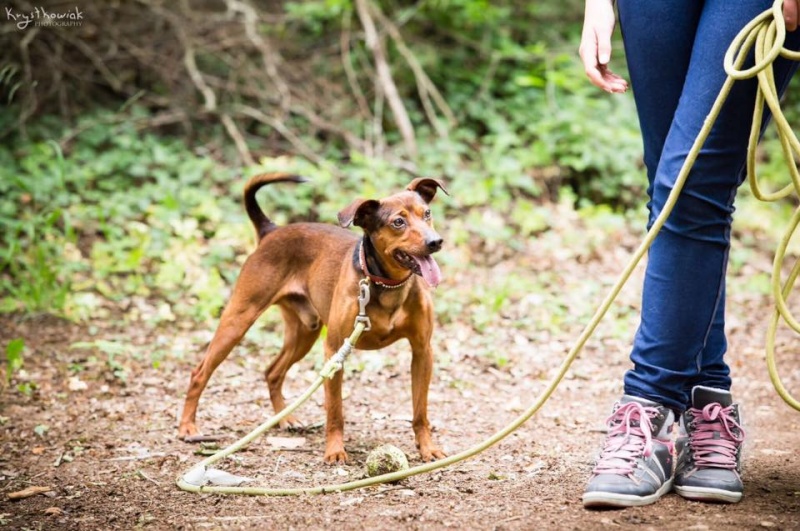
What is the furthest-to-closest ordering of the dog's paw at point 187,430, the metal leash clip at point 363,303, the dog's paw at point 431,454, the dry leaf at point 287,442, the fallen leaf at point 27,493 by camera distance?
the dog's paw at point 187,430 → the dry leaf at point 287,442 → the dog's paw at point 431,454 → the metal leash clip at point 363,303 → the fallen leaf at point 27,493

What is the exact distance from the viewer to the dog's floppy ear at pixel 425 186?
370 cm

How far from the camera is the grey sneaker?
235 cm

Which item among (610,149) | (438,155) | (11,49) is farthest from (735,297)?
(11,49)

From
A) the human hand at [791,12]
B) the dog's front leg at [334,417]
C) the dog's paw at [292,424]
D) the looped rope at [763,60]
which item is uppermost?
the human hand at [791,12]

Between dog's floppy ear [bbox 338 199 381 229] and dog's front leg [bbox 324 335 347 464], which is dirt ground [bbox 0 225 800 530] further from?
dog's floppy ear [bbox 338 199 381 229]

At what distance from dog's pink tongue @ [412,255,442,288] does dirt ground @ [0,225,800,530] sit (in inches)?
30.4

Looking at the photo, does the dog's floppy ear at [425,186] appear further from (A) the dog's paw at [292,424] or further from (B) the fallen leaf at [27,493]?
(B) the fallen leaf at [27,493]

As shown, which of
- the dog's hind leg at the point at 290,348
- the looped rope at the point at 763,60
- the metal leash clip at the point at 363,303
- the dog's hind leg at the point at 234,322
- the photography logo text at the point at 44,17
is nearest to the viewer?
the looped rope at the point at 763,60

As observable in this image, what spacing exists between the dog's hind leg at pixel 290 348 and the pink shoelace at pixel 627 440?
2.01 metres

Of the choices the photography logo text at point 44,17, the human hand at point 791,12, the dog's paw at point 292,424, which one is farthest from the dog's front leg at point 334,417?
the photography logo text at point 44,17

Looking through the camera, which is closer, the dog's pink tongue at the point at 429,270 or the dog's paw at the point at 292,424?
the dog's pink tongue at the point at 429,270

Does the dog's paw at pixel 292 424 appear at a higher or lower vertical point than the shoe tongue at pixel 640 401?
lower

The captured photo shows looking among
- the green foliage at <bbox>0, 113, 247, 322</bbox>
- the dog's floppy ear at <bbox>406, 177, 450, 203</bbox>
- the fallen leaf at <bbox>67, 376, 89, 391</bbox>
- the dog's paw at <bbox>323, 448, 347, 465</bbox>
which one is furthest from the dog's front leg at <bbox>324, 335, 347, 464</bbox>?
the green foliage at <bbox>0, 113, 247, 322</bbox>

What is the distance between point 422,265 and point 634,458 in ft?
4.11
